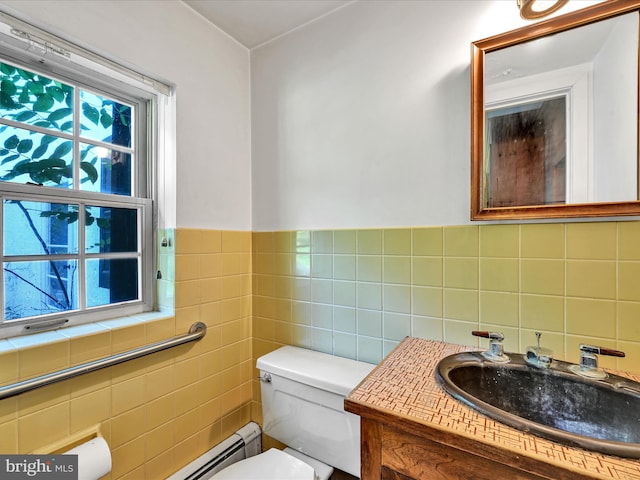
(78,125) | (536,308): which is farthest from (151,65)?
(536,308)

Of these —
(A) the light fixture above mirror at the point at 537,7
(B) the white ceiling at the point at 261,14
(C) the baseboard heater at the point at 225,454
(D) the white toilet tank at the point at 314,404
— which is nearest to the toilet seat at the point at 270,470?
(D) the white toilet tank at the point at 314,404

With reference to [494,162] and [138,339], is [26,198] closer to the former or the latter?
[138,339]

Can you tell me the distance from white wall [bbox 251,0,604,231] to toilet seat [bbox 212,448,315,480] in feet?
3.12

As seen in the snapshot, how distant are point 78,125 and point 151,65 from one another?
1.22ft

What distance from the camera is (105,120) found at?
4.09 feet

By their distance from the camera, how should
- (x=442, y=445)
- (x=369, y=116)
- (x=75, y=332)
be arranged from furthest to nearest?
1. (x=369, y=116)
2. (x=75, y=332)
3. (x=442, y=445)

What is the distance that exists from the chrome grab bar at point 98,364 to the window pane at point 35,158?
0.64 meters

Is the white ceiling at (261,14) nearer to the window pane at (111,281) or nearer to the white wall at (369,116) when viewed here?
the white wall at (369,116)

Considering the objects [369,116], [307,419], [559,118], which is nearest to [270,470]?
[307,419]

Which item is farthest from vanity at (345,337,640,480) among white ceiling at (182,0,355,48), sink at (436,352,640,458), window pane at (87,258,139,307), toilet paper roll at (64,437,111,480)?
white ceiling at (182,0,355,48)

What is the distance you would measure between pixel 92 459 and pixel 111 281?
62 centimetres

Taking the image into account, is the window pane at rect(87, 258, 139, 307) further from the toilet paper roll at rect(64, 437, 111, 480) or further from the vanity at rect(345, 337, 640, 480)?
the vanity at rect(345, 337, 640, 480)

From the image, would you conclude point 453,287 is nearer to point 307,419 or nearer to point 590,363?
point 590,363

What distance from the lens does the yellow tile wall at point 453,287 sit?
35.5 inches
